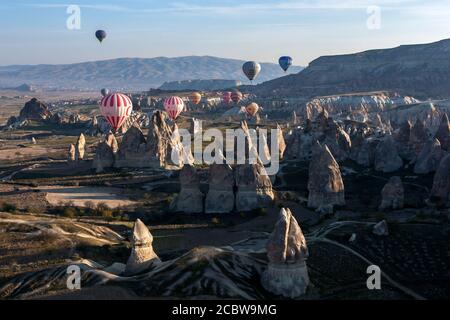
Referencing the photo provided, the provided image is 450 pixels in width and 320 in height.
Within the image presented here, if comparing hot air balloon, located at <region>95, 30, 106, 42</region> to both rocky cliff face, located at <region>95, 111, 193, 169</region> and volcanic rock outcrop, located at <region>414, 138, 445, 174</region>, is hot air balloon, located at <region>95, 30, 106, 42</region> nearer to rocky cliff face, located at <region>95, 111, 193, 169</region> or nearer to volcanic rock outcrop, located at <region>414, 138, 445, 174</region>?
rocky cliff face, located at <region>95, 111, 193, 169</region>

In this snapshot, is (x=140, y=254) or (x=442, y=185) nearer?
(x=140, y=254)

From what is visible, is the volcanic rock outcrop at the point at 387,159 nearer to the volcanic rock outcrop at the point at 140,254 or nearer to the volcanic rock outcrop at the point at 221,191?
the volcanic rock outcrop at the point at 221,191

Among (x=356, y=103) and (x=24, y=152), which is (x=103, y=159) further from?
(x=356, y=103)

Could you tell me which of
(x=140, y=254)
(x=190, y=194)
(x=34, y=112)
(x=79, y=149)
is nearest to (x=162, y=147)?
A: (x=79, y=149)

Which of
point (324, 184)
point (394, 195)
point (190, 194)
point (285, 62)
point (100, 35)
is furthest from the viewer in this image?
point (285, 62)

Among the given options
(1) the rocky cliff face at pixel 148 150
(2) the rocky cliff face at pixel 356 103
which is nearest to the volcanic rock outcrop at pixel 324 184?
(1) the rocky cliff face at pixel 148 150

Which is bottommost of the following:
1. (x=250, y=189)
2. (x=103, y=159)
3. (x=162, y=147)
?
(x=250, y=189)
